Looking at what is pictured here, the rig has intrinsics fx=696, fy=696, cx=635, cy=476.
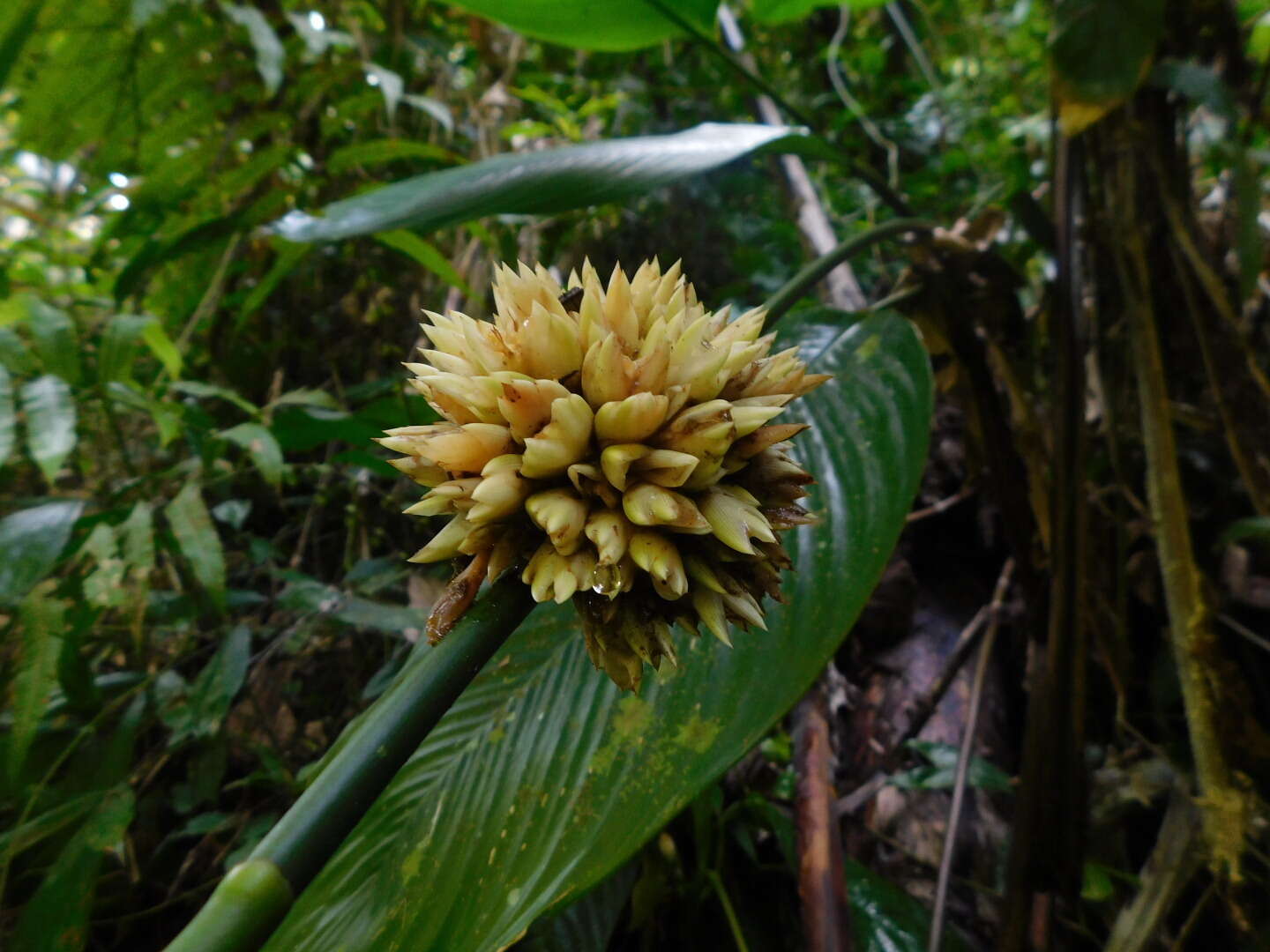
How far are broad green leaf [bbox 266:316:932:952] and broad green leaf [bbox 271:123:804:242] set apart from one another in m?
0.57

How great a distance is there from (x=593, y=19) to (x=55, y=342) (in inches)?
44.4

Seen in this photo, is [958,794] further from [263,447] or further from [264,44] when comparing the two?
[264,44]

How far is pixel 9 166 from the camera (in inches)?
98.3

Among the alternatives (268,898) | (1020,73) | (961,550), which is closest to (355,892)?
(268,898)

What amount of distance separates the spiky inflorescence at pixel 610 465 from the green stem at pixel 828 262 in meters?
0.28

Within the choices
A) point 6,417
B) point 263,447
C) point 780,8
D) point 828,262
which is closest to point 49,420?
point 6,417

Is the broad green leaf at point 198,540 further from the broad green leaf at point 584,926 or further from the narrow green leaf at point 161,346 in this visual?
the broad green leaf at point 584,926

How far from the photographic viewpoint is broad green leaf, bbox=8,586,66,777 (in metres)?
0.97

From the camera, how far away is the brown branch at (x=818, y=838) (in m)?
0.89

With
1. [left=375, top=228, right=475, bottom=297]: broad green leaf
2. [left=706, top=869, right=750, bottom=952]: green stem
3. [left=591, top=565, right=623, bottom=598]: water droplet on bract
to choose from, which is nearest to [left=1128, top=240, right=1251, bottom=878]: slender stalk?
[left=706, top=869, right=750, bottom=952]: green stem

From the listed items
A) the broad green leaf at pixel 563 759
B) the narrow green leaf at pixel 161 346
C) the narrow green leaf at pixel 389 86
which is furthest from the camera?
the narrow green leaf at pixel 389 86

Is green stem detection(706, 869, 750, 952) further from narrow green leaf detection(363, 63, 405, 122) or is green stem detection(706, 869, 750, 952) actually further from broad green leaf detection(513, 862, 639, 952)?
narrow green leaf detection(363, 63, 405, 122)

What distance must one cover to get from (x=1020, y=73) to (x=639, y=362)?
10.4 feet

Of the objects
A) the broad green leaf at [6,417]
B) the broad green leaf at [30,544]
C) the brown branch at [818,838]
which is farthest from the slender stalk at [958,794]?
the broad green leaf at [6,417]
